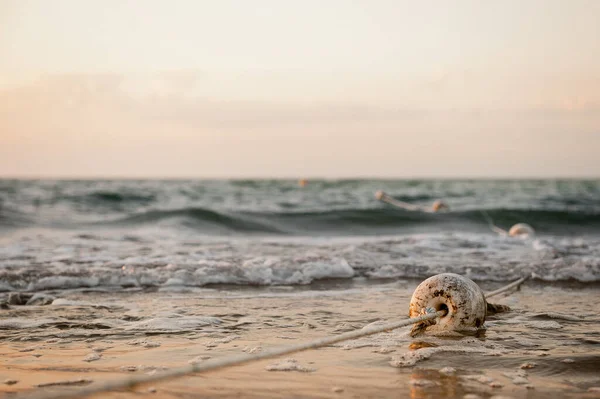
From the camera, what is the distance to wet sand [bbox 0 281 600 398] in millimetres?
3193

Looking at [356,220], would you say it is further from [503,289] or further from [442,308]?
[442,308]

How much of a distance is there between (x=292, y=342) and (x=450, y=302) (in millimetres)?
1093

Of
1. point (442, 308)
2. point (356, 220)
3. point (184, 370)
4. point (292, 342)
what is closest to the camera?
point (184, 370)

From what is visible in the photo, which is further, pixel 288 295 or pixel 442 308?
pixel 288 295

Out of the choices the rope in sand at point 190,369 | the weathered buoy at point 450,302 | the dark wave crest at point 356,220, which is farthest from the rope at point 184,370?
the dark wave crest at point 356,220

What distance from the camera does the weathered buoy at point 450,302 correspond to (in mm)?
4293

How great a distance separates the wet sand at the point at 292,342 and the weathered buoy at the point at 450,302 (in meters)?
0.12

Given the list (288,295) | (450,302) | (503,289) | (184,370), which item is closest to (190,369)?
(184,370)

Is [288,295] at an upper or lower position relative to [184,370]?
lower

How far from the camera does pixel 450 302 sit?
4.30 metres

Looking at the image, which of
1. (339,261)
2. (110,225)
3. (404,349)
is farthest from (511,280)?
(110,225)

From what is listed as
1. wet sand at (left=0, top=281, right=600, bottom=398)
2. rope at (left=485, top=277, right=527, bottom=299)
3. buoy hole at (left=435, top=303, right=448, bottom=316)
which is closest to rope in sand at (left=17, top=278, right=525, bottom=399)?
wet sand at (left=0, top=281, right=600, bottom=398)

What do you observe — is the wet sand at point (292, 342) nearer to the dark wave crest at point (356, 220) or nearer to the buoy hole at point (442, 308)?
the buoy hole at point (442, 308)

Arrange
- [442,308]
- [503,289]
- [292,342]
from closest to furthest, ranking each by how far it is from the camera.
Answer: [292,342] → [442,308] → [503,289]
